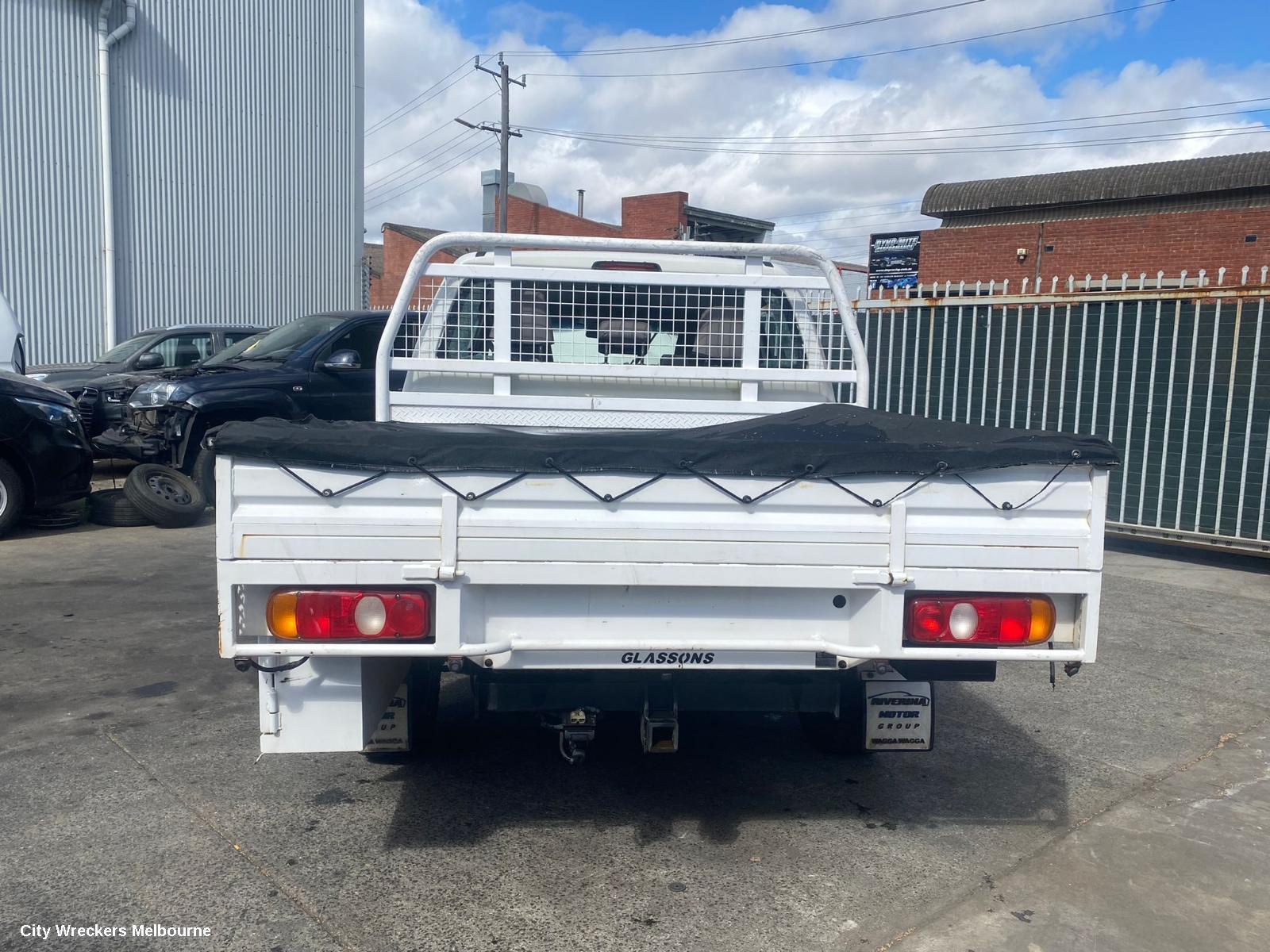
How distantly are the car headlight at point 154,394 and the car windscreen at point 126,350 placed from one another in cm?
342

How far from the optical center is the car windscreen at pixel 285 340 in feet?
35.0

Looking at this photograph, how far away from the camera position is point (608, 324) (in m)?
4.75

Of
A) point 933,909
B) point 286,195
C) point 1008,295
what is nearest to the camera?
point 933,909

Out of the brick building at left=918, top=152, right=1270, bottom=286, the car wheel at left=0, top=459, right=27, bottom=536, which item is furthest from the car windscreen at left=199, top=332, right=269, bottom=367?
the brick building at left=918, top=152, right=1270, bottom=286

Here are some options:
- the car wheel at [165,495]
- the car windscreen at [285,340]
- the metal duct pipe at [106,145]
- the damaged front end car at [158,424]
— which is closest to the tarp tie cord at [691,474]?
the car wheel at [165,495]

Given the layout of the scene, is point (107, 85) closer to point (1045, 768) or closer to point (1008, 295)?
point (1008, 295)

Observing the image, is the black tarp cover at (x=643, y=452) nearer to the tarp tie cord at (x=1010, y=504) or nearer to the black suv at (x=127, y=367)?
the tarp tie cord at (x=1010, y=504)

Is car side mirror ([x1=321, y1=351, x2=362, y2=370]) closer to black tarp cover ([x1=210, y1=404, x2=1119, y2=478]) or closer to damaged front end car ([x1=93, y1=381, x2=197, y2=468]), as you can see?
damaged front end car ([x1=93, y1=381, x2=197, y2=468])

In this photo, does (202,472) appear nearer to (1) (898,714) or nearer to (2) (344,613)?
(2) (344,613)

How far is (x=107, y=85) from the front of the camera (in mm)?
16266

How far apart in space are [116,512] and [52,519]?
521 mm

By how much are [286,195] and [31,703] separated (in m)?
15.8

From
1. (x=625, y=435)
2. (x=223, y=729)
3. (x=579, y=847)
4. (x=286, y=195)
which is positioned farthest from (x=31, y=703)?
(x=286, y=195)

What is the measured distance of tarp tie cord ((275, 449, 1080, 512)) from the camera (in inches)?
115
